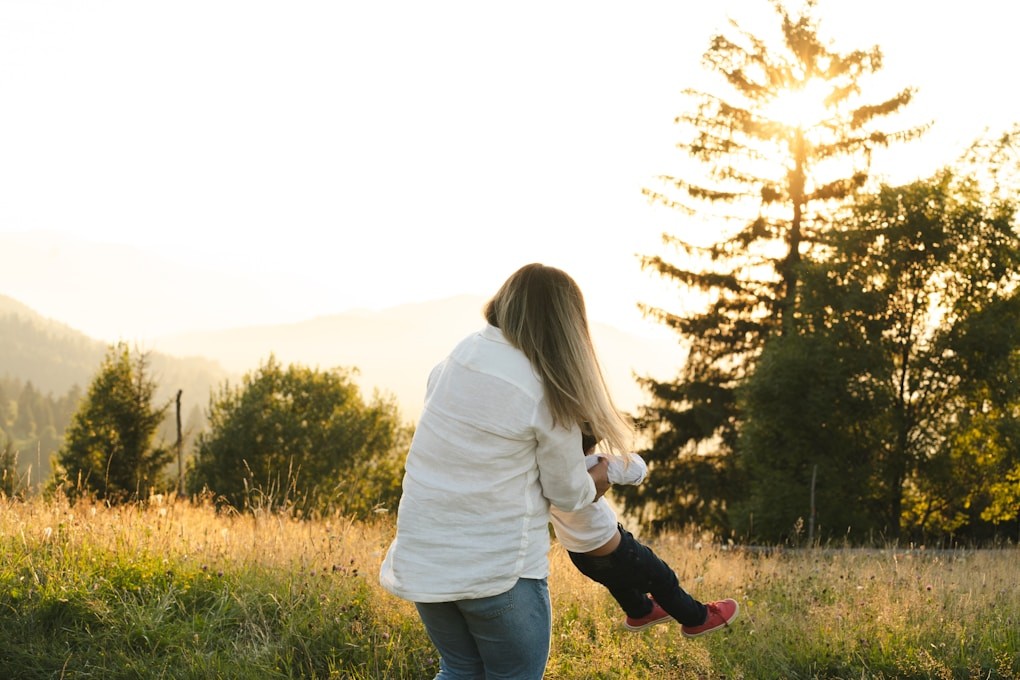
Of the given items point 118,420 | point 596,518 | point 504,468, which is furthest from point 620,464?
Answer: point 118,420

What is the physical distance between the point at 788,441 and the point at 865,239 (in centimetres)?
514

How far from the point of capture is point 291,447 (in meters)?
41.2

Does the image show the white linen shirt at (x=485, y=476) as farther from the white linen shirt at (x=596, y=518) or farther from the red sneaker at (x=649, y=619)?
the red sneaker at (x=649, y=619)

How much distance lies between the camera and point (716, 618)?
12.6 ft

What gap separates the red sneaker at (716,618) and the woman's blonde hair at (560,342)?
4.46 feet

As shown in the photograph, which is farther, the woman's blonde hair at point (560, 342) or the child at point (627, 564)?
the child at point (627, 564)

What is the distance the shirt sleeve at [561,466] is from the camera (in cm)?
263

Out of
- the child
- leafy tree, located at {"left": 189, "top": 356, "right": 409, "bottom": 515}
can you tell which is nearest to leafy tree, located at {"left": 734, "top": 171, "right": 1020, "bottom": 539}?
the child

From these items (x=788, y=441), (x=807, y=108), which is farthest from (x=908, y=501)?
(x=807, y=108)

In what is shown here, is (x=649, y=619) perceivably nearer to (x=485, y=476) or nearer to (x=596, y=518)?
(x=596, y=518)

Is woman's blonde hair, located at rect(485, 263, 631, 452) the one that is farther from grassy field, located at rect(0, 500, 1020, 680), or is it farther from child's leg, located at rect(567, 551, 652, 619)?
grassy field, located at rect(0, 500, 1020, 680)

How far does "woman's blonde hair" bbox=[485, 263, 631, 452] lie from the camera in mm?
2643

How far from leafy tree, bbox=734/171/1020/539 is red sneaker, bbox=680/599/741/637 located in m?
18.3

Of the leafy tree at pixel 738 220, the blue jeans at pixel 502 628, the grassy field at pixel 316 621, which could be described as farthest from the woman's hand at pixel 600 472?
the leafy tree at pixel 738 220
